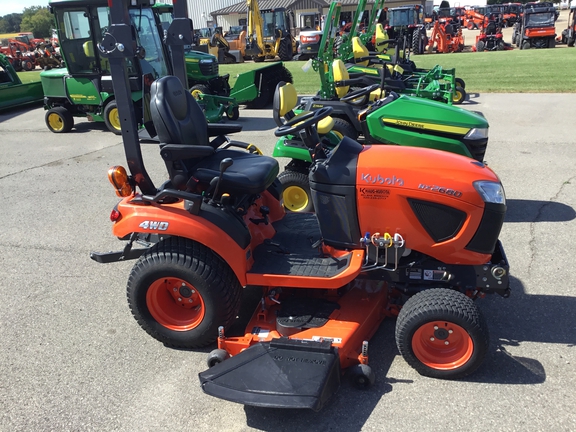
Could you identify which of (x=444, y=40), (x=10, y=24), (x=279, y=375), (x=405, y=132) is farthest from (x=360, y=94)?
(x=10, y=24)

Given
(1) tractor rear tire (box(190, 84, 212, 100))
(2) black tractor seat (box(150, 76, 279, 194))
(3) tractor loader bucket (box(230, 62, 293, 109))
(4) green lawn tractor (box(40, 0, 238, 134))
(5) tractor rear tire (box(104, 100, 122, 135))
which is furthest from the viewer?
(3) tractor loader bucket (box(230, 62, 293, 109))

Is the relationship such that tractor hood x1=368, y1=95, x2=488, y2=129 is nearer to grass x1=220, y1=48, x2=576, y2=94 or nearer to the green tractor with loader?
A: the green tractor with loader

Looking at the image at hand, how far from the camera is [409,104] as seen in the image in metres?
4.41

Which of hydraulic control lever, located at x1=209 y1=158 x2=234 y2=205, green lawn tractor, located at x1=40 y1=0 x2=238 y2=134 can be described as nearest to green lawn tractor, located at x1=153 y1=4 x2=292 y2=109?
green lawn tractor, located at x1=40 y1=0 x2=238 y2=134

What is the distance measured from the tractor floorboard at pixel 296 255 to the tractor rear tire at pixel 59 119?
22.8 ft

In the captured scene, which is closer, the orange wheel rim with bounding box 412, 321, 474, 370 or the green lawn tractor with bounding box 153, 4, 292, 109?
the orange wheel rim with bounding box 412, 321, 474, 370

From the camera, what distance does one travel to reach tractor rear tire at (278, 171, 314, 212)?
15.1 ft

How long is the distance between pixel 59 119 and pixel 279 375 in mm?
8139

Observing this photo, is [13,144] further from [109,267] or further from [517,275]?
[517,275]

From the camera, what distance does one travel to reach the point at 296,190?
468 centimetres

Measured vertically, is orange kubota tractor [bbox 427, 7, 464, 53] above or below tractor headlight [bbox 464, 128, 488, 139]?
above

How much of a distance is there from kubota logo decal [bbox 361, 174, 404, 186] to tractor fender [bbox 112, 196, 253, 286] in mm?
738

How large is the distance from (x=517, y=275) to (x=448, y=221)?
129 cm

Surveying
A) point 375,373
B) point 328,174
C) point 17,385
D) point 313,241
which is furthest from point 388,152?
point 17,385
